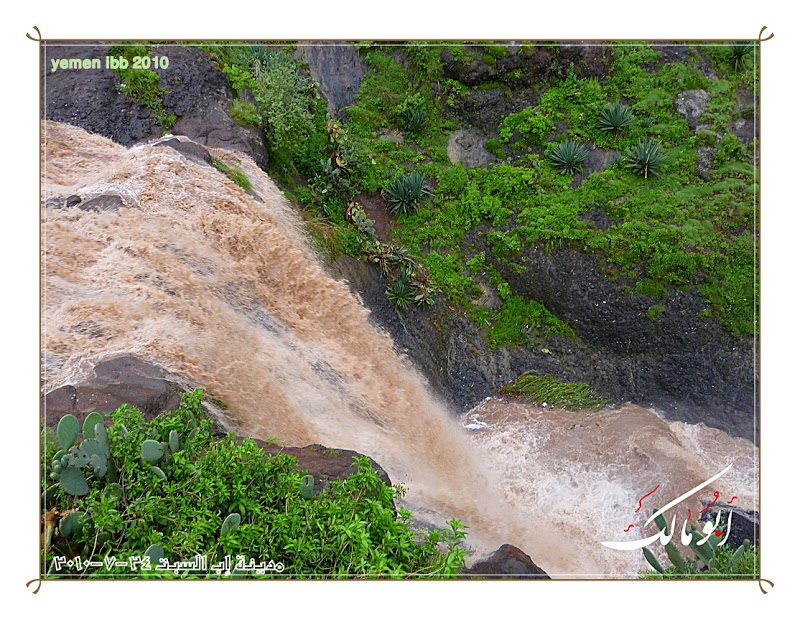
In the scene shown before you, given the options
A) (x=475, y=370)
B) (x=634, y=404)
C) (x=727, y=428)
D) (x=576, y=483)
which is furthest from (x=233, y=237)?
(x=727, y=428)

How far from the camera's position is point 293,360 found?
→ 6.50 m

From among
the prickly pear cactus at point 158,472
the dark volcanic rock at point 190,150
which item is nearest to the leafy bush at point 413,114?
the dark volcanic rock at point 190,150

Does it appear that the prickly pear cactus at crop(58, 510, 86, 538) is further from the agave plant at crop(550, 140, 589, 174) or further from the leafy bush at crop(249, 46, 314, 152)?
the agave plant at crop(550, 140, 589, 174)

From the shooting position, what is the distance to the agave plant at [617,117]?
25.3 ft

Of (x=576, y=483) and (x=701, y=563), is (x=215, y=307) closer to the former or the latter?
(x=576, y=483)

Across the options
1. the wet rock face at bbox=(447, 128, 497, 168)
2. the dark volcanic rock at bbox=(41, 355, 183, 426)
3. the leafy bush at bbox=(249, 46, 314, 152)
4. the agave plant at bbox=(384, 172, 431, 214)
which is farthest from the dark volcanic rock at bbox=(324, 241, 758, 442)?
the dark volcanic rock at bbox=(41, 355, 183, 426)

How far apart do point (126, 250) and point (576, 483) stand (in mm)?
6171

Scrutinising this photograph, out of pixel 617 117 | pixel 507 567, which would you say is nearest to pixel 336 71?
pixel 617 117

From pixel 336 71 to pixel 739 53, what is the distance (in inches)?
206

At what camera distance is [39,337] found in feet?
15.4

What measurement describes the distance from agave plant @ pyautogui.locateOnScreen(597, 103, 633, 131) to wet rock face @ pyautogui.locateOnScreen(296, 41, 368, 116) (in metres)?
3.70

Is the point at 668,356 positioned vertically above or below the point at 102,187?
below

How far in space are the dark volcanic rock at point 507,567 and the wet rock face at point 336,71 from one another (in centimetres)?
595
